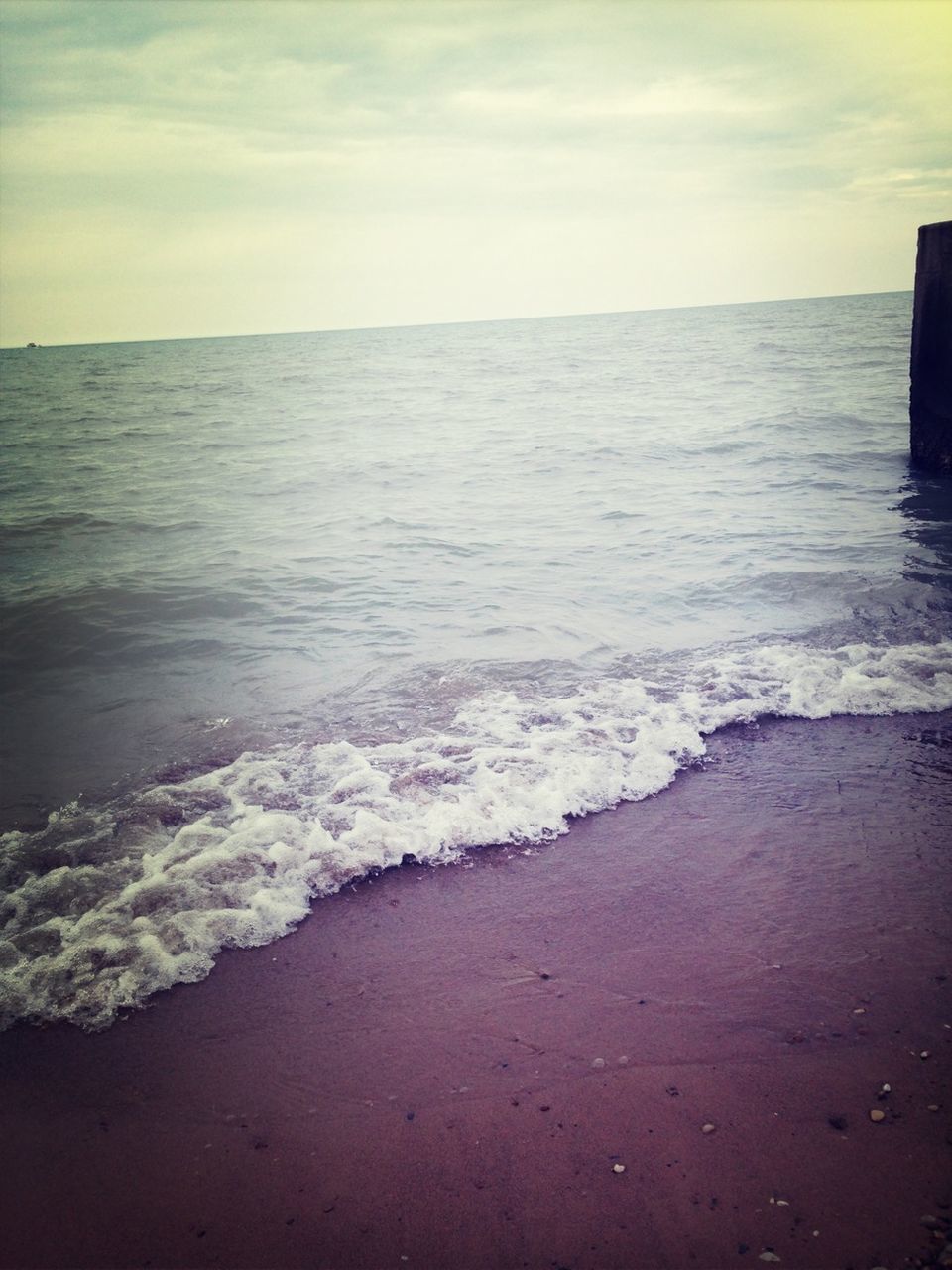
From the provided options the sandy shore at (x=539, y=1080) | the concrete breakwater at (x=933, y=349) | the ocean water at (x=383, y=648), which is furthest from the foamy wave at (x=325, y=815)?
the concrete breakwater at (x=933, y=349)

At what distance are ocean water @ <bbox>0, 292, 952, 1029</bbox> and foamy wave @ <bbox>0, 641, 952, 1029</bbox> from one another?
0.02m

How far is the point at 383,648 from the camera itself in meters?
7.38

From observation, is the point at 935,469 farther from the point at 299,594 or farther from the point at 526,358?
the point at 526,358

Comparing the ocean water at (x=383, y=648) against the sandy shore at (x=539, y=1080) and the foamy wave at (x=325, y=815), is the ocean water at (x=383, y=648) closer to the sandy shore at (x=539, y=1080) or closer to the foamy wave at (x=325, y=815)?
the foamy wave at (x=325, y=815)

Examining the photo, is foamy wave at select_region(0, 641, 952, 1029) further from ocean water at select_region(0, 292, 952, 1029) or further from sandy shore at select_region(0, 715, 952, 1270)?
sandy shore at select_region(0, 715, 952, 1270)

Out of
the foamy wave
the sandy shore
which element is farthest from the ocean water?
the sandy shore

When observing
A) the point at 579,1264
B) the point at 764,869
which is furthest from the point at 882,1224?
the point at 764,869

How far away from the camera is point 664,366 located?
3681 centimetres

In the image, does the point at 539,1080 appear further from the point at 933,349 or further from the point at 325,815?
the point at 933,349

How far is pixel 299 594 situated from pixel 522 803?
5.53 meters

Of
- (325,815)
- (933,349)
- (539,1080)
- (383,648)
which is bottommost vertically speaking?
(539,1080)

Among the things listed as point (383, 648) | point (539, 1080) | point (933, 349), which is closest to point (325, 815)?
point (539, 1080)

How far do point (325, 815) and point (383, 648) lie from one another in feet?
10.1

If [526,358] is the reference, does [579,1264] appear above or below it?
below
